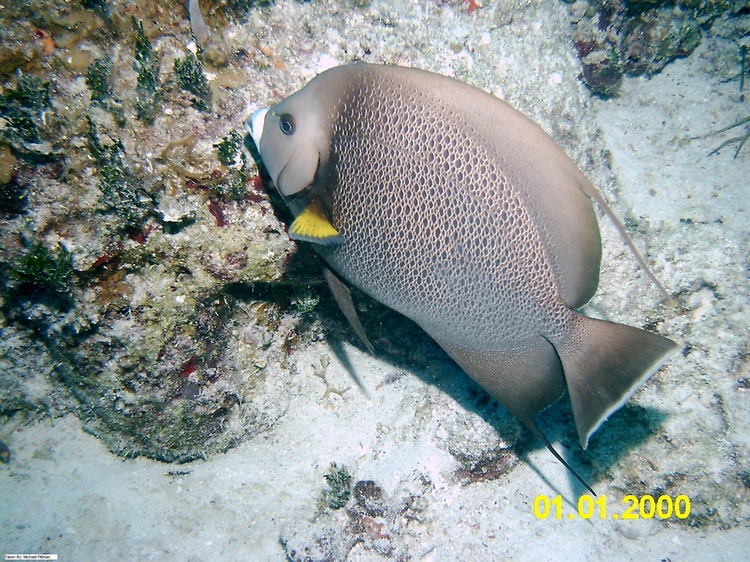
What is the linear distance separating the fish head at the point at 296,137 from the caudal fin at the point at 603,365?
1488 mm

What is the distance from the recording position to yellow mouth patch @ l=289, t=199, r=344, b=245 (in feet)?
5.69

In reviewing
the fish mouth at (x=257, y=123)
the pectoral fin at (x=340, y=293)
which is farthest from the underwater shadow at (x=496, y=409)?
the fish mouth at (x=257, y=123)

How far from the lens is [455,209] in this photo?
1.79 meters

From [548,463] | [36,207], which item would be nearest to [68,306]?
[36,207]

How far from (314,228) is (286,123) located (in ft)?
1.66

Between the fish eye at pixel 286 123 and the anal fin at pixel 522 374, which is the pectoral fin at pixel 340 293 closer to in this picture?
the anal fin at pixel 522 374

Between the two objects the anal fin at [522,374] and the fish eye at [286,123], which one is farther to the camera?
the anal fin at [522,374]

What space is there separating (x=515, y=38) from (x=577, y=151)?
0.98 meters

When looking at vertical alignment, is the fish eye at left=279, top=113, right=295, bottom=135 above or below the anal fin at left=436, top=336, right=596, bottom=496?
above

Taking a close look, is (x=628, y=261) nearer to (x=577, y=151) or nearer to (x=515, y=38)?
(x=577, y=151)

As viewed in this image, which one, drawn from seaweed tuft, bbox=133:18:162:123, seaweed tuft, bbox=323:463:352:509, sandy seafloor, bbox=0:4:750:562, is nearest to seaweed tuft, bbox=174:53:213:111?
seaweed tuft, bbox=133:18:162:123

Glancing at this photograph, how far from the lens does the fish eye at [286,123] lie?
1799mm
